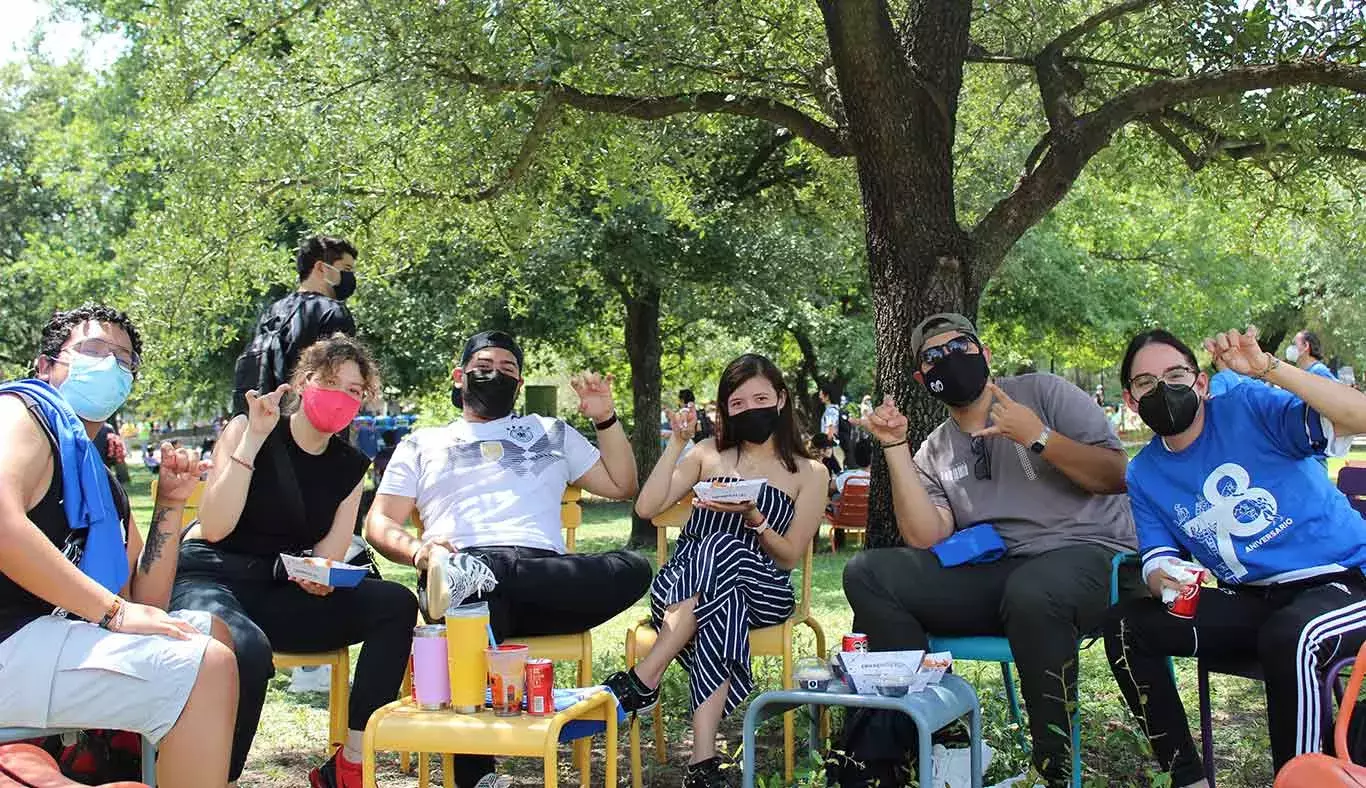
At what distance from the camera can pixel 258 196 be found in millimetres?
7203

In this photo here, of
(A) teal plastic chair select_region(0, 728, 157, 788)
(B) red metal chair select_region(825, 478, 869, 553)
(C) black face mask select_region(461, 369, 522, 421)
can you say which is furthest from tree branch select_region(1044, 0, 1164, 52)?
(B) red metal chair select_region(825, 478, 869, 553)

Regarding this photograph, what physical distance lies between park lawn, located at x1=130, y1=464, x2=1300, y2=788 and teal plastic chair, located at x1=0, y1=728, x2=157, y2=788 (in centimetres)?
144

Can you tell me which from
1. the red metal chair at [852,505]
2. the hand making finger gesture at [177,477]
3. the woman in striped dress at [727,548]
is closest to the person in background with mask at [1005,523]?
the woman in striped dress at [727,548]

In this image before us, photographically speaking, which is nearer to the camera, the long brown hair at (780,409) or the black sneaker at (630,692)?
the black sneaker at (630,692)

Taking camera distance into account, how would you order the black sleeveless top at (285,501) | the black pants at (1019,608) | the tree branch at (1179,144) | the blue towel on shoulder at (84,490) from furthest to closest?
the tree branch at (1179,144) → the black sleeveless top at (285,501) → the black pants at (1019,608) → the blue towel on shoulder at (84,490)

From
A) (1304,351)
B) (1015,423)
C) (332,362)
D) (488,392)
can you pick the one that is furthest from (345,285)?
(1304,351)

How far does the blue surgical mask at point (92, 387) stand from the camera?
340 centimetres

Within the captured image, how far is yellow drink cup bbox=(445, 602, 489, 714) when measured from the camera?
335 centimetres

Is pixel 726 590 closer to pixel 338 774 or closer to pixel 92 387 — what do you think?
pixel 338 774

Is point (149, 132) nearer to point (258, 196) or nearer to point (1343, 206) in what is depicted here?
point (258, 196)

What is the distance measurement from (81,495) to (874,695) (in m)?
2.17

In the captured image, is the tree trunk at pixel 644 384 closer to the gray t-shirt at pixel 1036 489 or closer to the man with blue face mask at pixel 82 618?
the gray t-shirt at pixel 1036 489

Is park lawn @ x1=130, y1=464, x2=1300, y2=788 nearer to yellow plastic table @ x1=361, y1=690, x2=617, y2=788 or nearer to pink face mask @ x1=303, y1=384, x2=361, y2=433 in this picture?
yellow plastic table @ x1=361, y1=690, x2=617, y2=788

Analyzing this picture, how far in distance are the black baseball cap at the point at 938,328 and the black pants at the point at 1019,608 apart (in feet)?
2.41
